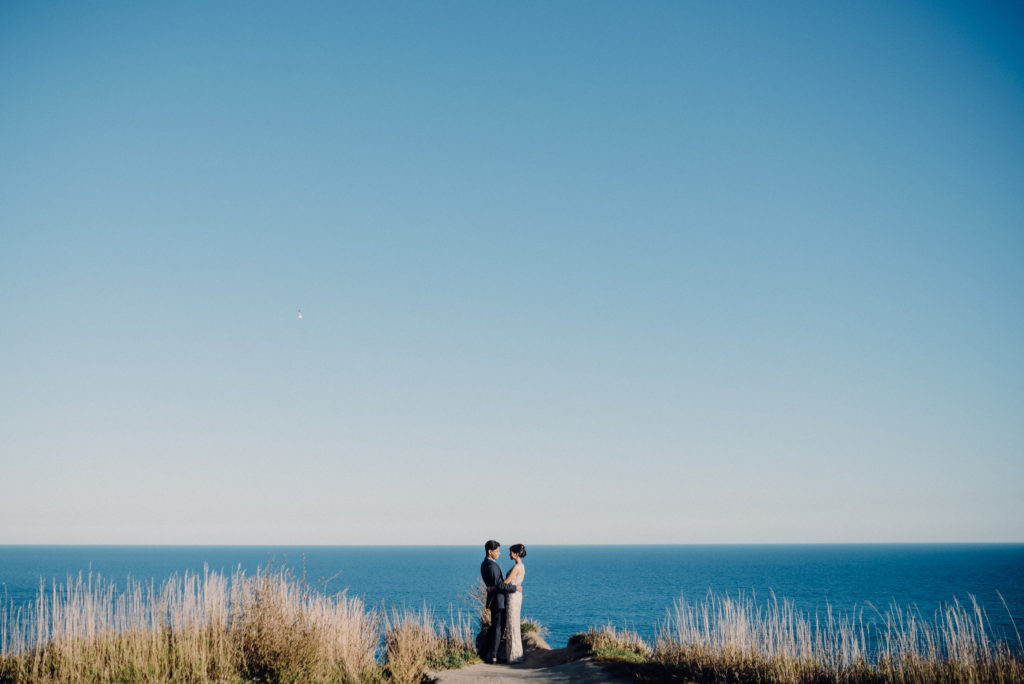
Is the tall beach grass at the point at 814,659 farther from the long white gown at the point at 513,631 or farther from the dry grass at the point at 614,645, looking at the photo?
the long white gown at the point at 513,631

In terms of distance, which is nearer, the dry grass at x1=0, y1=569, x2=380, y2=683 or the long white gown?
the dry grass at x1=0, y1=569, x2=380, y2=683

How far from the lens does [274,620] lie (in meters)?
9.26

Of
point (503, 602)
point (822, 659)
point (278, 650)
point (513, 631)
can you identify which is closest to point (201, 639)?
point (278, 650)

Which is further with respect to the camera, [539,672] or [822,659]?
[539,672]

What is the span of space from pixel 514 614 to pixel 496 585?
0.83 m

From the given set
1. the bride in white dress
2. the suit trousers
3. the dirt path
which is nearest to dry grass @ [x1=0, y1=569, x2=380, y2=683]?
the dirt path

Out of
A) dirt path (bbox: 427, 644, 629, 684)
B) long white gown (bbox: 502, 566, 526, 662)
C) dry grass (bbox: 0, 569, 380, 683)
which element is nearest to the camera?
dry grass (bbox: 0, 569, 380, 683)

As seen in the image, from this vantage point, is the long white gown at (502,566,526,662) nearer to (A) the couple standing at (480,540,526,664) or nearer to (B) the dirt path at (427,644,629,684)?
(A) the couple standing at (480,540,526,664)

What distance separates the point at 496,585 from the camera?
12.3 meters

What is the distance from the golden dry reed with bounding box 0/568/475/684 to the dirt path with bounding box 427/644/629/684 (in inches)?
42.5

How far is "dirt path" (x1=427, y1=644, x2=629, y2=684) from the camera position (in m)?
10.5

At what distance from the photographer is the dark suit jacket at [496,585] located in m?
12.3

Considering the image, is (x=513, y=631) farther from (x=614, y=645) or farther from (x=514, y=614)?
(x=614, y=645)

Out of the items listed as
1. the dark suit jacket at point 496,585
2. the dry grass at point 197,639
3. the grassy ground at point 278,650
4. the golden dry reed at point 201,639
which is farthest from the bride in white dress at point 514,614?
the dry grass at point 197,639
